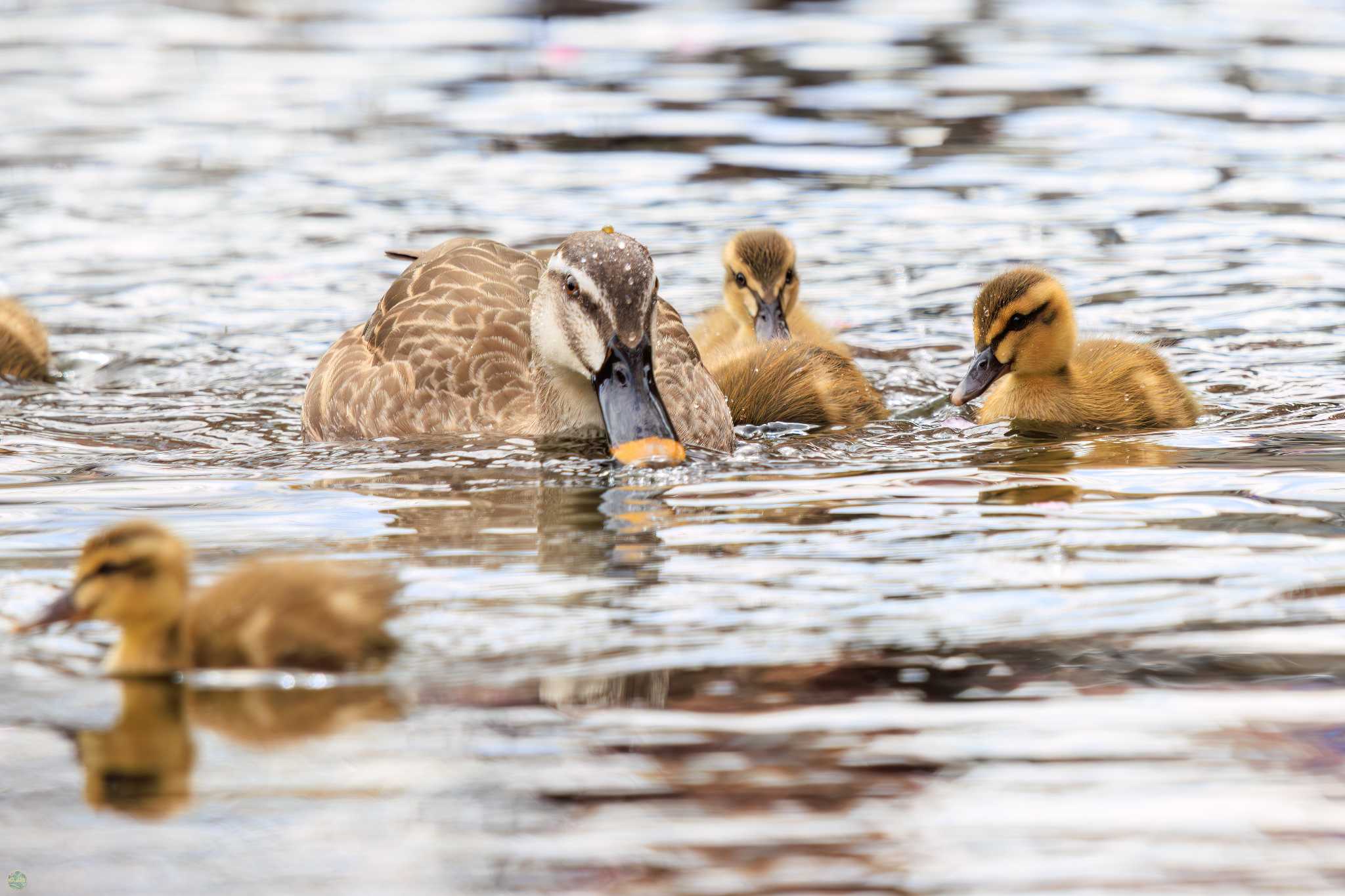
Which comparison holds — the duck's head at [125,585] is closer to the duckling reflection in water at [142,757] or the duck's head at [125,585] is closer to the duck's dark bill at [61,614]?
the duck's dark bill at [61,614]

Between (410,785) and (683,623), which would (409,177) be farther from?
(410,785)

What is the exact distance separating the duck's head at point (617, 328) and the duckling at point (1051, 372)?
1.45 metres

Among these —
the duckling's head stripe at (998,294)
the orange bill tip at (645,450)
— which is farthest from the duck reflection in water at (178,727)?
the duckling's head stripe at (998,294)

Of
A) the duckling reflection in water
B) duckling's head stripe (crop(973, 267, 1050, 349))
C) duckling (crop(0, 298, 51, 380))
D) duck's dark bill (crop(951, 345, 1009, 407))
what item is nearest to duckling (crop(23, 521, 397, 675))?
the duckling reflection in water

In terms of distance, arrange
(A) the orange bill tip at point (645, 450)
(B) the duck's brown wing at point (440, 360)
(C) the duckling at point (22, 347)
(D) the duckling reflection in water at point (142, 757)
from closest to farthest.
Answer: (D) the duckling reflection in water at point (142, 757) → (A) the orange bill tip at point (645, 450) → (B) the duck's brown wing at point (440, 360) → (C) the duckling at point (22, 347)

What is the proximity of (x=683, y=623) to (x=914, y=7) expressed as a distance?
45.7 feet

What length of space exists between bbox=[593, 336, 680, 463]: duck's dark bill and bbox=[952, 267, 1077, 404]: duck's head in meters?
1.45

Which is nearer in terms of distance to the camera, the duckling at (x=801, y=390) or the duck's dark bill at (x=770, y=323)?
the duckling at (x=801, y=390)

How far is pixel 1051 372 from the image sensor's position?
7.42 metres

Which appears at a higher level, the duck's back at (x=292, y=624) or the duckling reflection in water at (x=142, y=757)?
the duck's back at (x=292, y=624)

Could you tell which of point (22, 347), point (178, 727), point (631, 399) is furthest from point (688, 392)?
point (22, 347)

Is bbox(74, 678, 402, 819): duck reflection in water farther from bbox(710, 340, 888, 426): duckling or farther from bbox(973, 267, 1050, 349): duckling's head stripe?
bbox(973, 267, 1050, 349): duckling's head stripe

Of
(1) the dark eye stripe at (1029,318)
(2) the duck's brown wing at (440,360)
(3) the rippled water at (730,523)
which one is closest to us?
(3) the rippled water at (730,523)

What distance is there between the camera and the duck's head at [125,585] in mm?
4211
